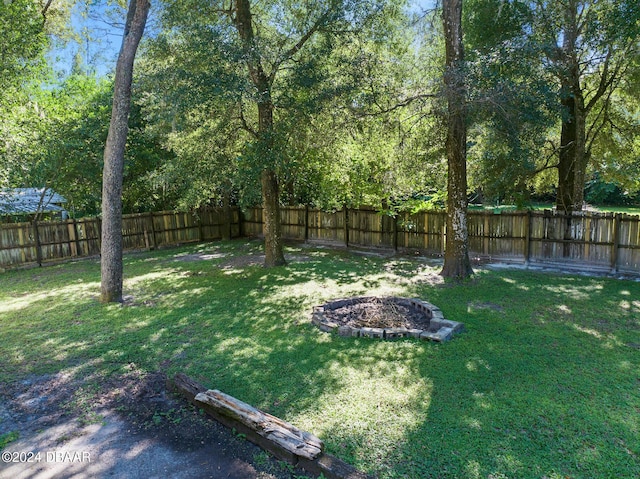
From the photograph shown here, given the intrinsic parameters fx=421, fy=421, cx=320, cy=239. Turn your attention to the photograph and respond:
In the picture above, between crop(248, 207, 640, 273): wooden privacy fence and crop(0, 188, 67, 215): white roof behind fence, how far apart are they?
8479mm

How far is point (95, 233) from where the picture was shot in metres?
12.6

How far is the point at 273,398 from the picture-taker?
13.2 feet

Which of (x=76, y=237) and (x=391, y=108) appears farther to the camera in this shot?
(x=76, y=237)

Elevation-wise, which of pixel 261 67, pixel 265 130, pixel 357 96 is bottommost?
pixel 265 130

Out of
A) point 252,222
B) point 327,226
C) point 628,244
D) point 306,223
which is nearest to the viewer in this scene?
point 628,244

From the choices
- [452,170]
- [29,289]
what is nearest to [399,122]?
[452,170]

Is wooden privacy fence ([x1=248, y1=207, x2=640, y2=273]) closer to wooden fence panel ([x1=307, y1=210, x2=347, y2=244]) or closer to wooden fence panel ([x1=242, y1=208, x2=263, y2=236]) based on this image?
wooden fence panel ([x1=307, y1=210, x2=347, y2=244])

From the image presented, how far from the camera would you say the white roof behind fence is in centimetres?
1041

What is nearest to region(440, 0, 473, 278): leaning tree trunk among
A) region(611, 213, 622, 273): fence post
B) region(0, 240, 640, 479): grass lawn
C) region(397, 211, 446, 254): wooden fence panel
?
region(0, 240, 640, 479): grass lawn

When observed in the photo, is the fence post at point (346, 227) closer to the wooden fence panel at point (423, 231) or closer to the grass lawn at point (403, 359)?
the wooden fence panel at point (423, 231)

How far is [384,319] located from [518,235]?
5.86 metres

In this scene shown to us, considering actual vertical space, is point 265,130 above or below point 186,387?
above

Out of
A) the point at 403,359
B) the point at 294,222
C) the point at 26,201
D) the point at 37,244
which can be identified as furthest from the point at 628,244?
the point at 26,201

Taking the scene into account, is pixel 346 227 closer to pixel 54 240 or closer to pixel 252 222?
pixel 252 222
